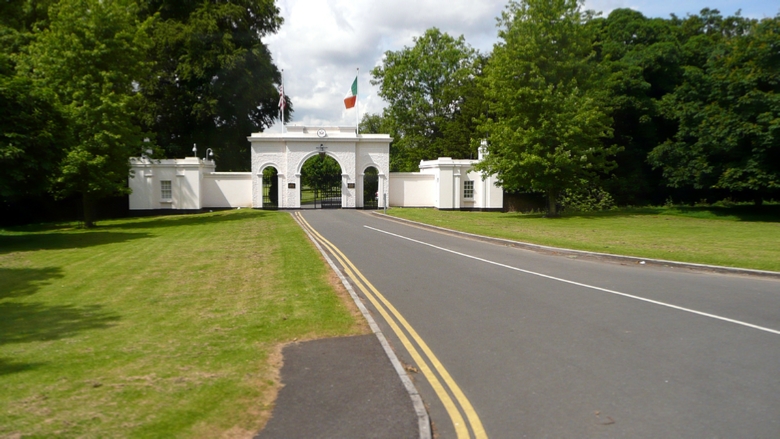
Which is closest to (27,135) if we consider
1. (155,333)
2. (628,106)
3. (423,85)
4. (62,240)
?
(62,240)

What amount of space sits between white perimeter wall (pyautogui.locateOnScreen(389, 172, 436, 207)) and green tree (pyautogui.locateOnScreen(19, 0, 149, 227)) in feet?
58.6

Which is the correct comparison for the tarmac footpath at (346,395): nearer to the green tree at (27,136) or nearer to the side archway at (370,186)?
the green tree at (27,136)

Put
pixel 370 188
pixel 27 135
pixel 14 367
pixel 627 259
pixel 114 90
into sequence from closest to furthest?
1. pixel 14 367
2. pixel 627 259
3. pixel 27 135
4. pixel 114 90
5. pixel 370 188

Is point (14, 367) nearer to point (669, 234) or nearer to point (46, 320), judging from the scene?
point (46, 320)

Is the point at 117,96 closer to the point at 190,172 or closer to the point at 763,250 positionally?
the point at 190,172

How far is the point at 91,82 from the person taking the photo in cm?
2831

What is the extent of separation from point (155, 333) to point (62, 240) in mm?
17840

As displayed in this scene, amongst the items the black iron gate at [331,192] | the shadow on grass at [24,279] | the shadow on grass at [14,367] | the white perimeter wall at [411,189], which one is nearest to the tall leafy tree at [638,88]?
the white perimeter wall at [411,189]

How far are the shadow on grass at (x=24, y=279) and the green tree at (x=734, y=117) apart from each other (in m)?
31.0

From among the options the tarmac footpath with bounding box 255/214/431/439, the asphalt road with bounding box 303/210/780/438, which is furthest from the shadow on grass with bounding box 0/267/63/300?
the tarmac footpath with bounding box 255/214/431/439

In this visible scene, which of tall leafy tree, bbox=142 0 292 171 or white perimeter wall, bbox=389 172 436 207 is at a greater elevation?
tall leafy tree, bbox=142 0 292 171

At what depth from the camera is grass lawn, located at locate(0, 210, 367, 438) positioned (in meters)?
5.32

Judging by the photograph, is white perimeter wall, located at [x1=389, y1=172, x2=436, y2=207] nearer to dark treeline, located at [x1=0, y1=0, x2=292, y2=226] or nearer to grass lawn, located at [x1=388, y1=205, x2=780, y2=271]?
grass lawn, located at [x1=388, y1=205, x2=780, y2=271]

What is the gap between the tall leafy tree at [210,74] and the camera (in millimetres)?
43562
